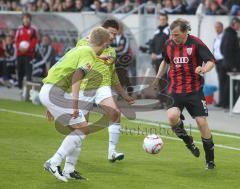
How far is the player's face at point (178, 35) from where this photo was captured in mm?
11531

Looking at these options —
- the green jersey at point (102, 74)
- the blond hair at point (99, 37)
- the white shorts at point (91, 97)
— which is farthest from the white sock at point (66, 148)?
the green jersey at point (102, 74)

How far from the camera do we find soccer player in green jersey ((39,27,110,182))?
10172mm

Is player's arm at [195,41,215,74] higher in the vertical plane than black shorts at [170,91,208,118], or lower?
higher

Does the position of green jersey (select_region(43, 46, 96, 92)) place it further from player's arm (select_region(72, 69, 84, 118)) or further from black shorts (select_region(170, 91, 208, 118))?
black shorts (select_region(170, 91, 208, 118))

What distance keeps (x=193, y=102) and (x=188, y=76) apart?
390mm

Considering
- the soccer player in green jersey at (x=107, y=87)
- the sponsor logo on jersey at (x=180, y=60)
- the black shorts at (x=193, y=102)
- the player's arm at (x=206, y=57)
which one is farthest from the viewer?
the soccer player in green jersey at (x=107, y=87)

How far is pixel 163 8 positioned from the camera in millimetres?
23734

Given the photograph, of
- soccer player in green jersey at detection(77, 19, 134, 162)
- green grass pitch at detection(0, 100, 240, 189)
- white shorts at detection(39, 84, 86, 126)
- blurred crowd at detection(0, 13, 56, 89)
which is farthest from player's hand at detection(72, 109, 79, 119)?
blurred crowd at detection(0, 13, 56, 89)

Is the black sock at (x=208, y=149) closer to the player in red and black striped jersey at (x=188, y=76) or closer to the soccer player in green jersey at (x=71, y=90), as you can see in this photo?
the player in red and black striped jersey at (x=188, y=76)

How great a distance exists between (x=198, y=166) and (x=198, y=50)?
1667 millimetres

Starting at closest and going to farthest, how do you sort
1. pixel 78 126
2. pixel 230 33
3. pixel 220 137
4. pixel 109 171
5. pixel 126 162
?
pixel 78 126 → pixel 109 171 → pixel 126 162 → pixel 220 137 → pixel 230 33

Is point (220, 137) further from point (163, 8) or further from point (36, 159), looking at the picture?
point (163, 8)

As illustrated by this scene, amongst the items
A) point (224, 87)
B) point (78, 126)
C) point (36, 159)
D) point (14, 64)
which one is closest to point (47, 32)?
point (14, 64)

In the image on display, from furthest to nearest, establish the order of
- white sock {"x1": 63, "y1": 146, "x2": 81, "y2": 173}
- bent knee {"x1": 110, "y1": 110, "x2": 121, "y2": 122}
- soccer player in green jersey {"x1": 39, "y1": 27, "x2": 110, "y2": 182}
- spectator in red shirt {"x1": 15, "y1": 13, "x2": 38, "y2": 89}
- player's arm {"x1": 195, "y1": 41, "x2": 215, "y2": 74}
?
spectator in red shirt {"x1": 15, "y1": 13, "x2": 38, "y2": 89}, bent knee {"x1": 110, "y1": 110, "x2": 121, "y2": 122}, player's arm {"x1": 195, "y1": 41, "x2": 215, "y2": 74}, white sock {"x1": 63, "y1": 146, "x2": 81, "y2": 173}, soccer player in green jersey {"x1": 39, "y1": 27, "x2": 110, "y2": 182}
